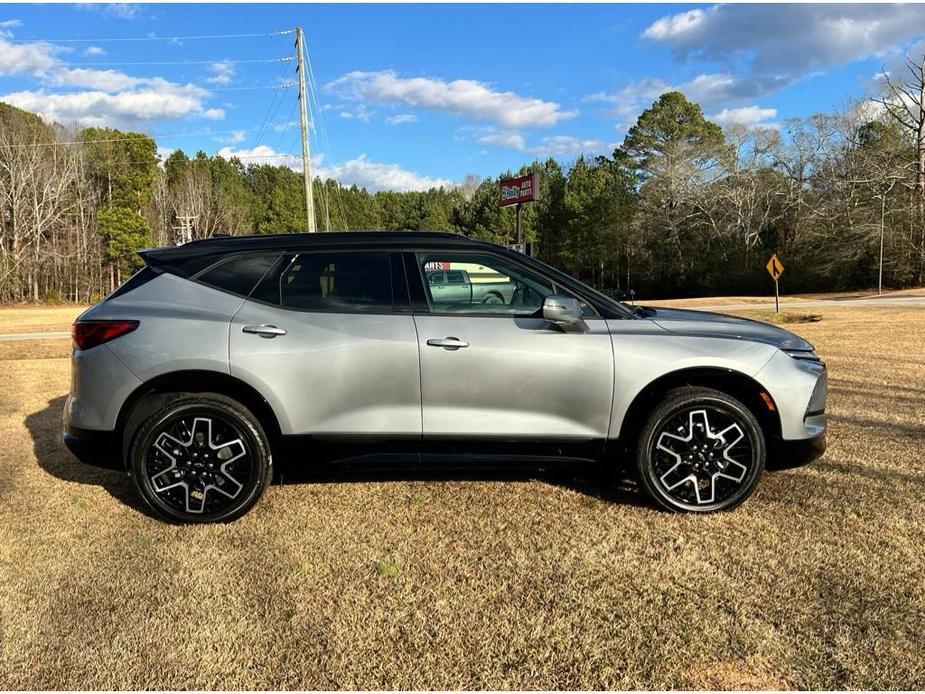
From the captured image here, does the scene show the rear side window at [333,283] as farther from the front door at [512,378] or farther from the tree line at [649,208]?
the tree line at [649,208]

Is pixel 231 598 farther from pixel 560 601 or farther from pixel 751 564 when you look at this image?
pixel 751 564

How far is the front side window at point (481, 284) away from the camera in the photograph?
12.4 ft

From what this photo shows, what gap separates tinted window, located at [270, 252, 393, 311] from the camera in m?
3.73

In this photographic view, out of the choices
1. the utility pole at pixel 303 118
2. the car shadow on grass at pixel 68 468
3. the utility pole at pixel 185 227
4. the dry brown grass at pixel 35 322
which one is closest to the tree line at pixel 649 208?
the utility pole at pixel 185 227

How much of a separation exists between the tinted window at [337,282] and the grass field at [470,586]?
1.31 m

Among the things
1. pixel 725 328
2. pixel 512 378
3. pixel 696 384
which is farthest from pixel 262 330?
pixel 725 328

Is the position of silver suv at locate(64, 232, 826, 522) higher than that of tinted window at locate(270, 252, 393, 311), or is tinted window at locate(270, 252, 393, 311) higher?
tinted window at locate(270, 252, 393, 311)

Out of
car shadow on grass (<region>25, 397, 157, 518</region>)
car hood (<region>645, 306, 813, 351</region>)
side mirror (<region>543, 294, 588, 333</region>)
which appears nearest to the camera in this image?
side mirror (<region>543, 294, 588, 333</region>)

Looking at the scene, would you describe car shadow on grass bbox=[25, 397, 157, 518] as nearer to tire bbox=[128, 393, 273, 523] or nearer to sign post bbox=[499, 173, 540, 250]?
tire bbox=[128, 393, 273, 523]

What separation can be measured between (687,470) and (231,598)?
260 centimetres

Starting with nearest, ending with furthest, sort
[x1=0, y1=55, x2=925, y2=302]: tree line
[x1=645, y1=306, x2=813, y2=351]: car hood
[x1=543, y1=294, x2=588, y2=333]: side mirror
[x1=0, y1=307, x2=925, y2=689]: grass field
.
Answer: [x1=0, y1=307, x2=925, y2=689]: grass field → [x1=543, y1=294, x2=588, y2=333]: side mirror → [x1=645, y1=306, x2=813, y2=351]: car hood → [x1=0, y1=55, x2=925, y2=302]: tree line

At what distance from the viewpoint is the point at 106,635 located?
2.60m

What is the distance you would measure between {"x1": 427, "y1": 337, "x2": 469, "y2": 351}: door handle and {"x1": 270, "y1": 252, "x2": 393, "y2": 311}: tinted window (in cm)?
36

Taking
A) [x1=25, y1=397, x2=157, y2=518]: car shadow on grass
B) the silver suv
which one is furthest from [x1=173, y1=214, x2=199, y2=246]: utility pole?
the silver suv
